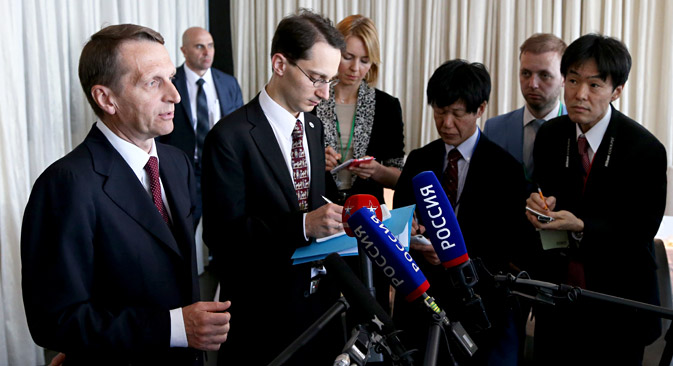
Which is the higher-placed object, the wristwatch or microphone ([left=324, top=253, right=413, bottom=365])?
microphone ([left=324, top=253, right=413, bottom=365])

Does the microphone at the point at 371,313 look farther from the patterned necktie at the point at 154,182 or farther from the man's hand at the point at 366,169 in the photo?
the man's hand at the point at 366,169

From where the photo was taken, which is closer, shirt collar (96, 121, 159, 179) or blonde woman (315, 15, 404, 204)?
shirt collar (96, 121, 159, 179)

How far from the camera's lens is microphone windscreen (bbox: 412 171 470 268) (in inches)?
37.9

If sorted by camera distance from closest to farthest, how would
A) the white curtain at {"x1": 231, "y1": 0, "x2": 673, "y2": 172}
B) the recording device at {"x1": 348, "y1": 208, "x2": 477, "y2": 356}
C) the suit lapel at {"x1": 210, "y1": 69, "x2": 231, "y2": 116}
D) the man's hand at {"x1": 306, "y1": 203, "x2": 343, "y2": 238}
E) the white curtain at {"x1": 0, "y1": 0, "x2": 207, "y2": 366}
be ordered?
1. the recording device at {"x1": 348, "y1": 208, "x2": 477, "y2": 356}
2. the man's hand at {"x1": 306, "y1": 203, "x2": 343, "y2": 238}
3. the white curtain at {"x1": 0, "y1": 0, "x2": 207, "y2": 366}
4. the white curtain at {"x1": 231, "y1": 0, "x2": 673, "y2": 172}
5. the suit lapel at {"x1": 210, "y1": 69, "x2": 231, "y2": 116}

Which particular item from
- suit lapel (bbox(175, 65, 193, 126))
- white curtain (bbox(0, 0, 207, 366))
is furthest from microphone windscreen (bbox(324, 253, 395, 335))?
suit lapel (bbox(175, 65, 193, 126))

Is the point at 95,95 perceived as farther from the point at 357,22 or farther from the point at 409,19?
the point at 409,19

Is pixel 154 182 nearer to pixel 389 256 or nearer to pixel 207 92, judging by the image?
pixel 389 256

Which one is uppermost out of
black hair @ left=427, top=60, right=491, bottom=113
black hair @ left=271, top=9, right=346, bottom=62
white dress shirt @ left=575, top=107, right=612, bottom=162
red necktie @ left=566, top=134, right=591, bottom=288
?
black hair @ left=271, top=9, right=346, bottom=62

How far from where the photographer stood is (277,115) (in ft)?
5.59

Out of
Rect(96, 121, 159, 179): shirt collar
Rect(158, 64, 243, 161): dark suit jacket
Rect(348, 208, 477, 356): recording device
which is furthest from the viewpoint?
Rect(158, 64, 243, 161): dark suit jacket

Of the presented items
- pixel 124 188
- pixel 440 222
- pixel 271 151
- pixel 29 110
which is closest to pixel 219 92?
pixel 29 110

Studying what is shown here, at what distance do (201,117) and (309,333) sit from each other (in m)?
3.60

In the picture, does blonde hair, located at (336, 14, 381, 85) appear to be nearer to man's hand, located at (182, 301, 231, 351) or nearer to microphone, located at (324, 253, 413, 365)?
man's hand, located at (182, 301, 231, 351)

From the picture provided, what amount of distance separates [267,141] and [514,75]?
3097 millimetres
